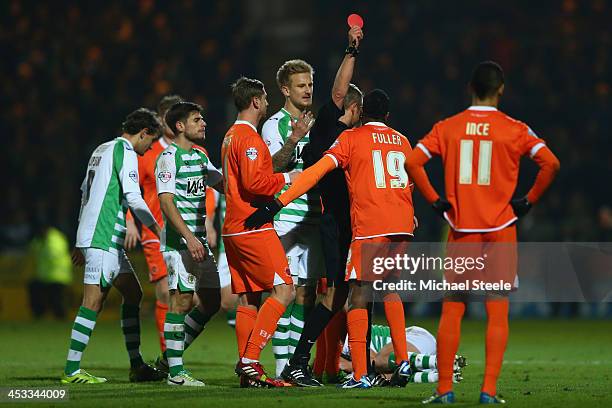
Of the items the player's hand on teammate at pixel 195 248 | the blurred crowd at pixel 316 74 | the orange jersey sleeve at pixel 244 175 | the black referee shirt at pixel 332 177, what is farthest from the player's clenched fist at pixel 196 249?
the blurred crowd at pixel 316 74

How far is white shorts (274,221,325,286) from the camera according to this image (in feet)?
29.1

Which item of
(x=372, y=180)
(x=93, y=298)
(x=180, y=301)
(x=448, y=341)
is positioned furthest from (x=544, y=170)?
(x=93, y=298)

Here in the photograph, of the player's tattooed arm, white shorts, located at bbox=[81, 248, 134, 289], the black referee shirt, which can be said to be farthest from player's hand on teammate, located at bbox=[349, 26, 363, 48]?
white shorts, located at bbox=[81, 248, 134, 289]

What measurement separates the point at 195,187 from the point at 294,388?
1.77 m

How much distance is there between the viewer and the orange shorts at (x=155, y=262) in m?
10.4

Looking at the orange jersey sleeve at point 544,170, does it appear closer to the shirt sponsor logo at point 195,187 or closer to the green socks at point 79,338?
the shirt sponsor logo at point 195,187

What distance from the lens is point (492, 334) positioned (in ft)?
22.4

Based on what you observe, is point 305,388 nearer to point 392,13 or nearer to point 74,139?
point 74,139

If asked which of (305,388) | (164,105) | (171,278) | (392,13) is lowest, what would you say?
(305,388)

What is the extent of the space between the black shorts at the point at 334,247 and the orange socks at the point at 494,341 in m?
1.67

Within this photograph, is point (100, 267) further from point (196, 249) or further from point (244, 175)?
point (244, 175)

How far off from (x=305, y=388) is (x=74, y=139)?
12.2 m

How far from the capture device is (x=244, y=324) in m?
8.30

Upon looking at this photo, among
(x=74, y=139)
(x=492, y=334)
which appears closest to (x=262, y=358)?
(x=492, y=334)
